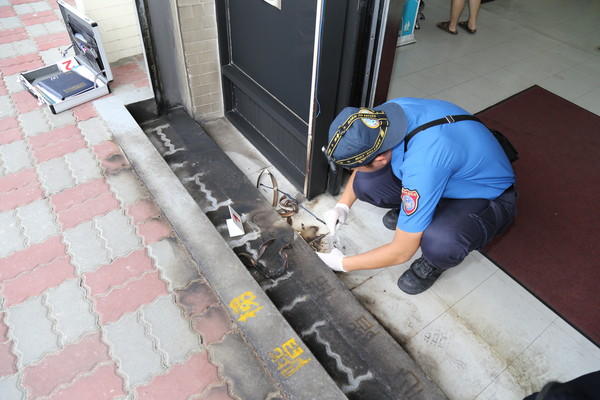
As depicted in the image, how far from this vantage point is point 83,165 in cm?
289

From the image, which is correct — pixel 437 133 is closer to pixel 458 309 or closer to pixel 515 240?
pixel 458 309

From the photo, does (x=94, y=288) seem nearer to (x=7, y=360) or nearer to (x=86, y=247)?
(x=86, y=247)

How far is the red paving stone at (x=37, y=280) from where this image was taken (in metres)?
2.15

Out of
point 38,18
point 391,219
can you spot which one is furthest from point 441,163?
point 38,18

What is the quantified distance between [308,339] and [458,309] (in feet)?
2.84

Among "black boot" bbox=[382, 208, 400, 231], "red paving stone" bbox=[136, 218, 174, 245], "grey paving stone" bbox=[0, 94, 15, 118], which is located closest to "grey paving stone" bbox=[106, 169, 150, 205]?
"red paving stone" bbox=[136, 218, 174, 245]

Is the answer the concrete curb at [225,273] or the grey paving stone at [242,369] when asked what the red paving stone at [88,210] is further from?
the grey paving stone at [242,369]

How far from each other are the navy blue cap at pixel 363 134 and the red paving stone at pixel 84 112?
2.34 metres

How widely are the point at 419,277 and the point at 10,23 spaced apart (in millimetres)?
4941

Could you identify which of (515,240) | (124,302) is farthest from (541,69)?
(124,302)

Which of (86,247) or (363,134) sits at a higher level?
(363,134)

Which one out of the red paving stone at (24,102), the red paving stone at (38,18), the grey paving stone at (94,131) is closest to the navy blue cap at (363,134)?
the grey paving stone at (94,131)

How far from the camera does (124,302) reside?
2.13m

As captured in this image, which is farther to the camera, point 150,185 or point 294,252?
point 150,185
